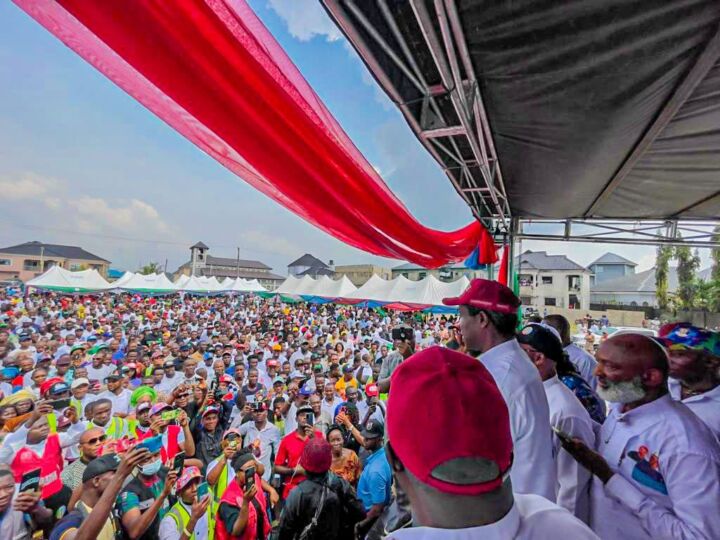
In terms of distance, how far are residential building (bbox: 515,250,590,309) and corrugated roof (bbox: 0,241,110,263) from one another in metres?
69.2

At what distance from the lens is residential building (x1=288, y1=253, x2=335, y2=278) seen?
74.2 m

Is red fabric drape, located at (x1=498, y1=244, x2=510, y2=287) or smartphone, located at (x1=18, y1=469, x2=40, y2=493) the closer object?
smartphone, located at (x1=18, y1=469, x2=40, y2=493)

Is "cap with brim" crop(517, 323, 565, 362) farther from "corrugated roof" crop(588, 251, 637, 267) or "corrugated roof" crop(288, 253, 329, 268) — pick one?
"corrugated roof" crop(288, 253, 329, 268)

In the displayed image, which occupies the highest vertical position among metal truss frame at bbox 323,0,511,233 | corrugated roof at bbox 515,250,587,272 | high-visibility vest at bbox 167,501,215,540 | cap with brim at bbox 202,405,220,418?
corrugated roof at bbox 515,250,587,272

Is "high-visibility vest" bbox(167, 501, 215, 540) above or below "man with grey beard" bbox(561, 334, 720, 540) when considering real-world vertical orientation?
below

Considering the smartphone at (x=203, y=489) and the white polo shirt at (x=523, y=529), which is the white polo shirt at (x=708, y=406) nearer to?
the white polo shirt at (x=523, y=529)

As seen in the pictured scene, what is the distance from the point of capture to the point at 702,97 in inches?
83.7

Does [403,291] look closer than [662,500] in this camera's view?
No

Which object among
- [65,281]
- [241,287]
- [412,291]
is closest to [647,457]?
[412,291]

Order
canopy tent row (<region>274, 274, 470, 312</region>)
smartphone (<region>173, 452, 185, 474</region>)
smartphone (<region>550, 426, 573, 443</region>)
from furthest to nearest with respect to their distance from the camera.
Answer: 1. canopy tent row (<region>274, 274, 470, 312</region>)
2. smartphone (<region>173, 452, 185, 474</region>)
3. smartphone (<region>550, 426, 573, 443</region>)

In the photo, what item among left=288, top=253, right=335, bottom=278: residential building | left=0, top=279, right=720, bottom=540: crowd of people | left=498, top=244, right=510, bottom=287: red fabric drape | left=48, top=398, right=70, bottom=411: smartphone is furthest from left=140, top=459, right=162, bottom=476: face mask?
left=288, top=253, right=335, bottom=278: residential building

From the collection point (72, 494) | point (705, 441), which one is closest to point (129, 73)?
point (705, 441)

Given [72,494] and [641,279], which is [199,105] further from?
[641,279]

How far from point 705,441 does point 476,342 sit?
2.92 feet
